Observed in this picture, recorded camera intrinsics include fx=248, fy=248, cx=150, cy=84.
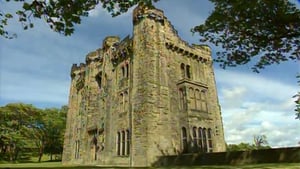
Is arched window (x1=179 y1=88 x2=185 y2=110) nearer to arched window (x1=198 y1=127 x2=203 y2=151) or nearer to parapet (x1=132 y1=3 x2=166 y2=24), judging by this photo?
arched window (x1=198 y1=127 x2=203 y2=151)

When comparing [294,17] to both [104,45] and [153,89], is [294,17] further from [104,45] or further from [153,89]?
[104,45]

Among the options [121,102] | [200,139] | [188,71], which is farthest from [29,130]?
[200,139]

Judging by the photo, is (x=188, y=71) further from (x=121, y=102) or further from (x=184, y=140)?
(x=121, y=102)

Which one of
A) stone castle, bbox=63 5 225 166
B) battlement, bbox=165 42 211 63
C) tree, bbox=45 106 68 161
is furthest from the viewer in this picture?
tree, bbox=45 106 68 161

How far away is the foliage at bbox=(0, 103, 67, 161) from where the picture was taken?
46.4 meters

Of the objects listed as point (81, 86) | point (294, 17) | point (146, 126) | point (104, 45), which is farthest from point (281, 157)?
point (81, 86)

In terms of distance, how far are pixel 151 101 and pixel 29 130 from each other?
3747cm

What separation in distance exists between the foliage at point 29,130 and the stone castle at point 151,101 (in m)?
22.2

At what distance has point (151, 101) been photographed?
69.7 feet

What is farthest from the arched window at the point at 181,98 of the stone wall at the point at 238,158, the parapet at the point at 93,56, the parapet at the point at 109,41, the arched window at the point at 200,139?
Result: the parapet at the point at 93,56

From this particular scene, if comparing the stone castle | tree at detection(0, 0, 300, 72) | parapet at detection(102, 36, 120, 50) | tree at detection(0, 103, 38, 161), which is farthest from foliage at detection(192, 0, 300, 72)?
tree at detection(0, 103, 38, 161)

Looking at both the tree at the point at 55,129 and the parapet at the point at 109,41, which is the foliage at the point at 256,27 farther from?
the tree at the point at 55,129

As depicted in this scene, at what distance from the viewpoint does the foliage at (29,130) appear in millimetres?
46438

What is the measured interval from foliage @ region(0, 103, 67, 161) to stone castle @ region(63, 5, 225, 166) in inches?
874
